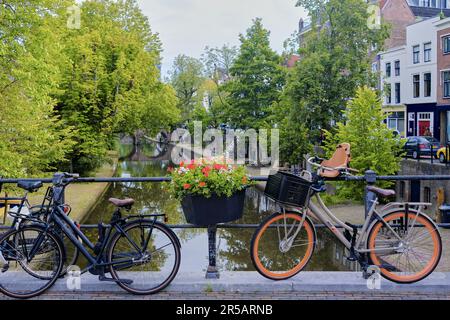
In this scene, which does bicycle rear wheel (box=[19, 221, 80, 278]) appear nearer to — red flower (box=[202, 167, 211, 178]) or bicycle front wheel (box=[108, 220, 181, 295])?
bicycle front wheel (box=[108, 220, 181, 295])

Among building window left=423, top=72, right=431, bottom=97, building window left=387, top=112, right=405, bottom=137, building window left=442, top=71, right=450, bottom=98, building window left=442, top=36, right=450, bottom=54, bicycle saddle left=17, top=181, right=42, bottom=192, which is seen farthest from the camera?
building window left=387, top=112, right=405, bottom=137

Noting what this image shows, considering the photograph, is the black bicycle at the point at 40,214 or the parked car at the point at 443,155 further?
the parked car at the point at 443,155

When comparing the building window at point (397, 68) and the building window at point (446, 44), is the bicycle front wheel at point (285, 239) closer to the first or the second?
the building window at point (446, 44)

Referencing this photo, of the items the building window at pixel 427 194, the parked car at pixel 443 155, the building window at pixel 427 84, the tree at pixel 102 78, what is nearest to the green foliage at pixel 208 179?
the parked car at pixel 443 155

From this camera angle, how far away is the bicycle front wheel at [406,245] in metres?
5.21

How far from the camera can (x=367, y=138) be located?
2755 cm

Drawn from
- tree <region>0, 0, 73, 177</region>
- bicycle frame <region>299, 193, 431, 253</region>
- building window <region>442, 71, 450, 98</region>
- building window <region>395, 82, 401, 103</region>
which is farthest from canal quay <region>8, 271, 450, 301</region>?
building window <region>395, 82, 401, 103</region>

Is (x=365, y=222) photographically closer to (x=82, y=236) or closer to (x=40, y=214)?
(x=82, y=236)

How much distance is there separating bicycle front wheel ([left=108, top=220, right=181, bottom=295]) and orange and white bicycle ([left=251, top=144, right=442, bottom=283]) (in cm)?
77

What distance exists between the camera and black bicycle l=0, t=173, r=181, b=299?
5008 millimetres

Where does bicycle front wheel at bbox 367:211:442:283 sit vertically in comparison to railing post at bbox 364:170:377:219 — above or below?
below

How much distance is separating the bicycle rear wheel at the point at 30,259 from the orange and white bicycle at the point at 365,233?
186cm

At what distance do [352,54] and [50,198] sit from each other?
2884 centimetres

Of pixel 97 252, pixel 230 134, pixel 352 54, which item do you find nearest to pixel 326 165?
pixel 97 252
